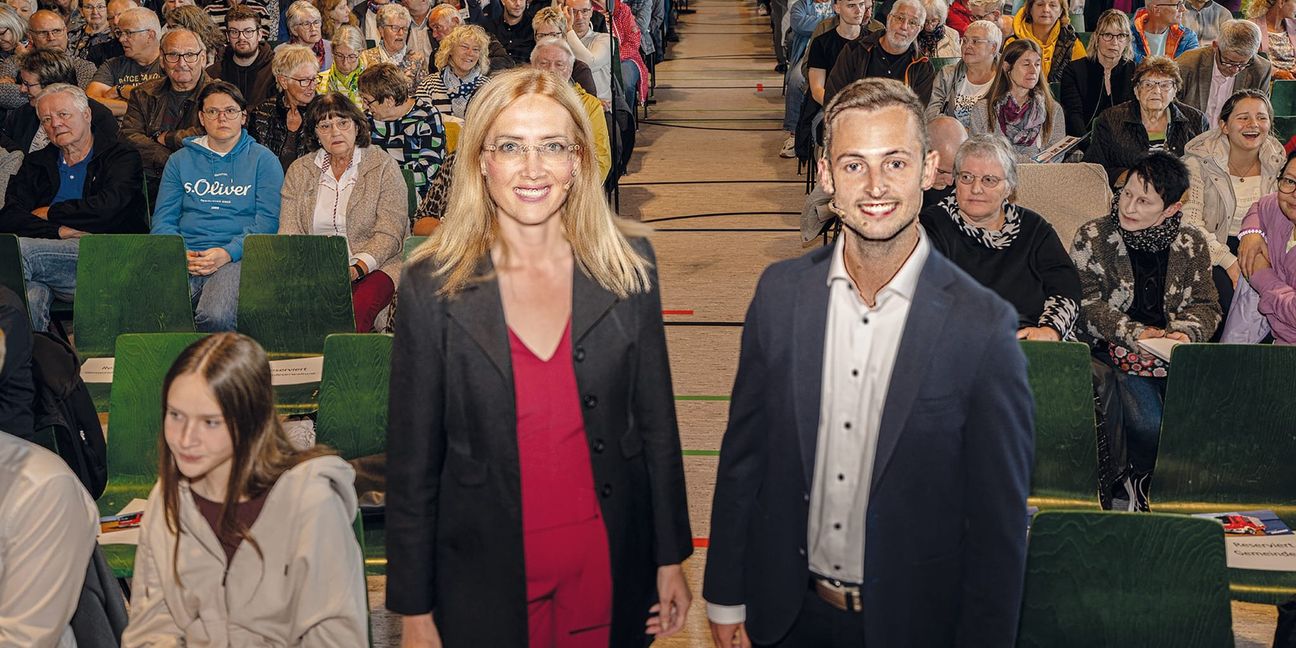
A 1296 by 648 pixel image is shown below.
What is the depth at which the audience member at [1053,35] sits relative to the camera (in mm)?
7074

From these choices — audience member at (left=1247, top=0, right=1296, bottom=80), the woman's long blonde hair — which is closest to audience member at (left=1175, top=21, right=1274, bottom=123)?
audience member at (left=1247, top=0, right=1296, bottom=80)

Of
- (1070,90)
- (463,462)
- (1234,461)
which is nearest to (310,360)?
(463,462)

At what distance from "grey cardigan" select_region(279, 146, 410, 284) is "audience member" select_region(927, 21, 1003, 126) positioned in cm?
270

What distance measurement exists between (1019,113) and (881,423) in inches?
176

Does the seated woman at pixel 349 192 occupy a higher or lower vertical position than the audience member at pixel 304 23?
lower

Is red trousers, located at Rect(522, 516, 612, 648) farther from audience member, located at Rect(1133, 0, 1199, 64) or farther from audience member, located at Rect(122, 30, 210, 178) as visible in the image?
audience member, located at Rect(1133, 0, 1199, 64)

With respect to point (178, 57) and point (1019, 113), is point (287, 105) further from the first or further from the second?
point (1019, 113)

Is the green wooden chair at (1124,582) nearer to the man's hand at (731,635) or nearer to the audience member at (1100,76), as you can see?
the man's hand at (731,635)

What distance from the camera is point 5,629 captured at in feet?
7.52

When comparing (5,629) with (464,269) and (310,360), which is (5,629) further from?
(310,360)

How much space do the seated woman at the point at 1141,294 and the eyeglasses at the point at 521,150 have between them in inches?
102

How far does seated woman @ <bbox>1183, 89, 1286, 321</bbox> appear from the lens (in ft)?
16.8

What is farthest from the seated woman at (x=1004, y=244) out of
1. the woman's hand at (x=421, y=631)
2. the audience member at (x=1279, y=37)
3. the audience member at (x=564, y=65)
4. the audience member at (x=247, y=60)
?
the audience member at (x=1279, y=37)

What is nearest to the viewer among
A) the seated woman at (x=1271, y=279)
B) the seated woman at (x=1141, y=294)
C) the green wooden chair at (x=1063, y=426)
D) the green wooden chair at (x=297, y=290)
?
the green wooden chair at (x=1063, y=426)
